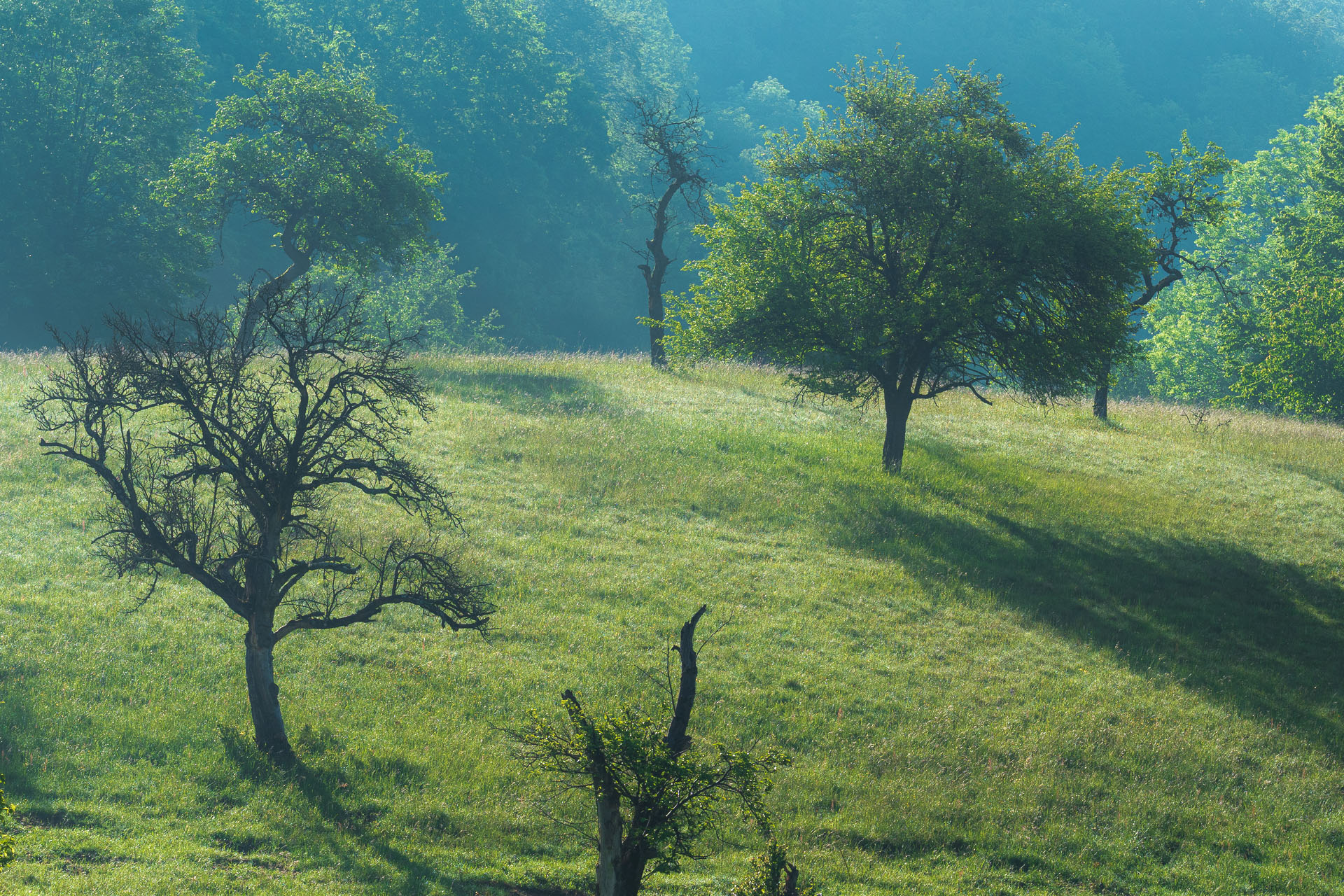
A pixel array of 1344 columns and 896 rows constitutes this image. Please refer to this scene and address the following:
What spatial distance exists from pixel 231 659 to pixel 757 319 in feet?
49.1

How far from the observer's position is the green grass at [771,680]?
11.5m

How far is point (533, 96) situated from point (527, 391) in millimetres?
45787

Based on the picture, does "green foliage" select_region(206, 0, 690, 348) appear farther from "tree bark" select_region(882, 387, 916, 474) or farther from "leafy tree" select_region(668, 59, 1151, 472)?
"tree bark" select_region(882, 387, 916, 474)

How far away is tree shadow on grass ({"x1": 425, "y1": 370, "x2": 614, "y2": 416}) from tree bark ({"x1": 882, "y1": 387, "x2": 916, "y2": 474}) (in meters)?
9.17

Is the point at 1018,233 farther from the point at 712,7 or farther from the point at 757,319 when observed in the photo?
the point at 712,7

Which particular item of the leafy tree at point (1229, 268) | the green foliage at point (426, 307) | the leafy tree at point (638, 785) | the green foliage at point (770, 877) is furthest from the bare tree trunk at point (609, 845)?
the leafy tree at point (1229, 268)

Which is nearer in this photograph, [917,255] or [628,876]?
[628,876]

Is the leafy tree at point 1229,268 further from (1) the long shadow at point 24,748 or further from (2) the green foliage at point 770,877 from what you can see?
(1) the long shadow at point 24,748

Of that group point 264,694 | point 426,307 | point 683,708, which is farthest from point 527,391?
point 426,307

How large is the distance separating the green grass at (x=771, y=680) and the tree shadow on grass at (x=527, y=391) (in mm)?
2975

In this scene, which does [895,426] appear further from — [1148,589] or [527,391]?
[527,391]

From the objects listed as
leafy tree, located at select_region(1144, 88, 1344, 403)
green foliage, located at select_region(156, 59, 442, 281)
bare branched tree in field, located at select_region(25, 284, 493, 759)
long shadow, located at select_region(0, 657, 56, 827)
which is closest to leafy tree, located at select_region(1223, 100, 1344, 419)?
leafy tree, located at select_region(1144, 88, 1344, 403)

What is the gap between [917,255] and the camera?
25328mm

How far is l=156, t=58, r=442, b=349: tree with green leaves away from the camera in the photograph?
3366 centimetres
